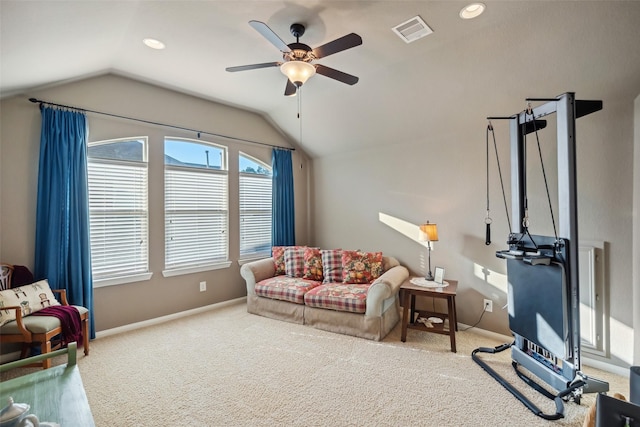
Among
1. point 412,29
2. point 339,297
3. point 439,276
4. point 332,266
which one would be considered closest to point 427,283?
point 439,276

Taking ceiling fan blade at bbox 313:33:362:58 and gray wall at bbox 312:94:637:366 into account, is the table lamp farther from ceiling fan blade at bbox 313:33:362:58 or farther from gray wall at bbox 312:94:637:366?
ceiling fan blade at bbox 313:33:362:58

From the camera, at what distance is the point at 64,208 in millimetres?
2916

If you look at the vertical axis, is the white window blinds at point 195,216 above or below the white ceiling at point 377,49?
below

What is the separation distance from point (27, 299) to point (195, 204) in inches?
75.7

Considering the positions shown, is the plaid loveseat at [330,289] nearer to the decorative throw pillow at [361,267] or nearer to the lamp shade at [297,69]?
the decorative throw pillow at [361,267]

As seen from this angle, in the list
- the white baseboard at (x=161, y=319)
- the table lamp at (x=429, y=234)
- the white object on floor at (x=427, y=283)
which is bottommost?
the white baseboard at (x=161, y=319)

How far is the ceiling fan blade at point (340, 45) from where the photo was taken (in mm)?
1899

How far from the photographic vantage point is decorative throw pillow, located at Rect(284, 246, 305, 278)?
412 cm

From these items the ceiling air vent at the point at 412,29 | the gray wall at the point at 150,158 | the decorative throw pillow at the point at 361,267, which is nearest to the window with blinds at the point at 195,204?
the gray wall at the point at 150,158

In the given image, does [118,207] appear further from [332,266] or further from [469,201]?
[469,201]

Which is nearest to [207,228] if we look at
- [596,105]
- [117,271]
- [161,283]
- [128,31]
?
[161,283]

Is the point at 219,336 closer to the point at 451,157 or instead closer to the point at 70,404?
the point at 70,404

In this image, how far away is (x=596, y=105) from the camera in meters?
2.04

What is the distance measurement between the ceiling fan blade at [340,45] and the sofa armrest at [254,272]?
2.77m
